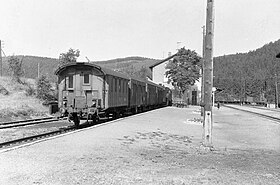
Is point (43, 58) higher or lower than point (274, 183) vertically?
higher

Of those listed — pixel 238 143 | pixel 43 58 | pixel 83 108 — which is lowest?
pixel 238 143

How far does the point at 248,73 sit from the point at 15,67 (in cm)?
12532

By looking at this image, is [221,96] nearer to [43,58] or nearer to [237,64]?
[237,64]

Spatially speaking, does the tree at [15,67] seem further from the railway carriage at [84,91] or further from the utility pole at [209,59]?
the utility pole at [209,59]

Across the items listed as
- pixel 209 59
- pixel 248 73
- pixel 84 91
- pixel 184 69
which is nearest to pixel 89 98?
pixel 84 91

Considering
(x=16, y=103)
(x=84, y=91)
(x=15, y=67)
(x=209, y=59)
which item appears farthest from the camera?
(x=15, y=67)

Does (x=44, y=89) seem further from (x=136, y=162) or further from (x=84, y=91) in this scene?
(x=136, y=162)

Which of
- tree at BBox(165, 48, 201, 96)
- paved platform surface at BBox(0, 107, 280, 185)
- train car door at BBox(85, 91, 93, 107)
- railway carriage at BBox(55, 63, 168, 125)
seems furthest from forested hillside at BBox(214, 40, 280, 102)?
paved platform surface at BBox(0, 107, 280, 185)

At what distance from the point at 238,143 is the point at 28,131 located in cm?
984

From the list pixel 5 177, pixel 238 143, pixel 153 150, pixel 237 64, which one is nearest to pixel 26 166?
pixel 5 177

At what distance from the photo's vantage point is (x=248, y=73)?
504ft

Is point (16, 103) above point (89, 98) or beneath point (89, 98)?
beneath

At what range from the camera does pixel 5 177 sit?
22.4 feet

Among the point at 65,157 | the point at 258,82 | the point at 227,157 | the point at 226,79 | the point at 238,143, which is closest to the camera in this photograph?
the point at 65,157
